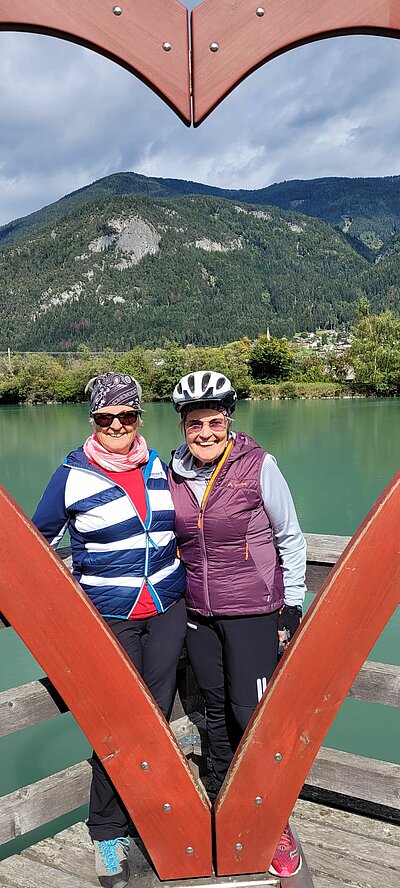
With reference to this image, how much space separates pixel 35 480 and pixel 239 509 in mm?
15595

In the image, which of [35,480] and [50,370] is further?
[50,370]

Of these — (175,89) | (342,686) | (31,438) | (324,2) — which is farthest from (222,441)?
(31,438)

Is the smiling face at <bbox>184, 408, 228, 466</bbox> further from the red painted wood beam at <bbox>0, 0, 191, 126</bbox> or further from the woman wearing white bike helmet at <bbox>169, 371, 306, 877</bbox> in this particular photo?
the red painted wood beam at <bbox>0, 0, 191, 126</bbox>

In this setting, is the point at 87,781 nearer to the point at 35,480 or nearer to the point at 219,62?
the point at 219,62

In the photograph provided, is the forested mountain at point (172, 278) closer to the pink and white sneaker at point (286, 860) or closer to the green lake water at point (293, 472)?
the green lake water at point (293, 472)

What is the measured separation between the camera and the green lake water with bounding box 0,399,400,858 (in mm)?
3941

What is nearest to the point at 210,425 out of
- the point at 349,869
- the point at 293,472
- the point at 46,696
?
the point at 46,696

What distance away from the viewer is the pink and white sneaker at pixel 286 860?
1.45 metres

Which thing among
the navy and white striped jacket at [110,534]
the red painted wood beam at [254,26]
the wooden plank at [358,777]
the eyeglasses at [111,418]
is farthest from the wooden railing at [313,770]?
the red painted wood beam at [254,26]

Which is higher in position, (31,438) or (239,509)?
(239,509)

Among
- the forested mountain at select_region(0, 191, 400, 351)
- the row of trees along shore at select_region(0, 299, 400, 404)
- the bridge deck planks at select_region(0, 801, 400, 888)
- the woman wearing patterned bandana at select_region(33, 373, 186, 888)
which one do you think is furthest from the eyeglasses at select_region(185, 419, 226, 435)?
the forested mountain at select_region(0, 191, 400, 351)

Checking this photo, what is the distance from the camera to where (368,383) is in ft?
132

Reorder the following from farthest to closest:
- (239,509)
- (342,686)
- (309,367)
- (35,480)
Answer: (309,367) → (35,480) → (239,509) → (342,686)

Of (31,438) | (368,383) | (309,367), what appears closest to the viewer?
(31,438)
